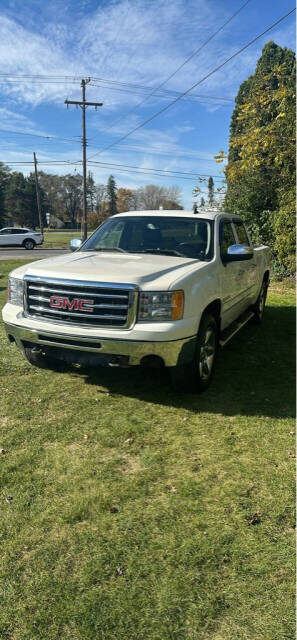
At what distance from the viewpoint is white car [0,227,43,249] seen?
1316 inches

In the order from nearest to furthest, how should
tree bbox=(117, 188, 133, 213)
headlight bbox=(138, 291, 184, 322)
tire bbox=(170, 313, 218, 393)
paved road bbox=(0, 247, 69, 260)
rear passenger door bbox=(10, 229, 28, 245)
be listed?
headlight bbox=(138, 291, 184, 322), tire bbox=(170, 313, 218, 393), paved road bbox=(0, 247, 69, 260), rear passenger door bbox=(10, 229, 28, 245), tree bbox=(117, 188, 133, 213)

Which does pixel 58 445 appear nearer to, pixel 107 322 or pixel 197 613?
pixel 107 322

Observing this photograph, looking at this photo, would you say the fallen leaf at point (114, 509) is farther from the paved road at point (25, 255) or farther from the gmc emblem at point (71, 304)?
the paved road at point (25, 255)

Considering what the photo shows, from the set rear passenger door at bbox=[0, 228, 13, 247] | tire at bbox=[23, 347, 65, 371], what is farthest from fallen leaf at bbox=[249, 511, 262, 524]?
rear passenger door at bbox=[0, 228, 13, 247]

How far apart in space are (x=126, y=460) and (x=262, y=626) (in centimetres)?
145

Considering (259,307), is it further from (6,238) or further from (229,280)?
(6,238)

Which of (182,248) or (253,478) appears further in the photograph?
(182,248)

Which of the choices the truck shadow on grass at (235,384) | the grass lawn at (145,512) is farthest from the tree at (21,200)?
the grass lawn at (145,512)

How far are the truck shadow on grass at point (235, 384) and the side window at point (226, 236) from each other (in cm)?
147

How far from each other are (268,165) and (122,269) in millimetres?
10529

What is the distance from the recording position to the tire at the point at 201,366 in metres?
3.86

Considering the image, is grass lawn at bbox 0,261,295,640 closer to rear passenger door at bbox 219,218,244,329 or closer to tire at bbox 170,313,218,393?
tire at bbox 170,313,218,393

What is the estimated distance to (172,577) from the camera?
2.07m

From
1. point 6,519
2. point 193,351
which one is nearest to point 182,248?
point 193,351
